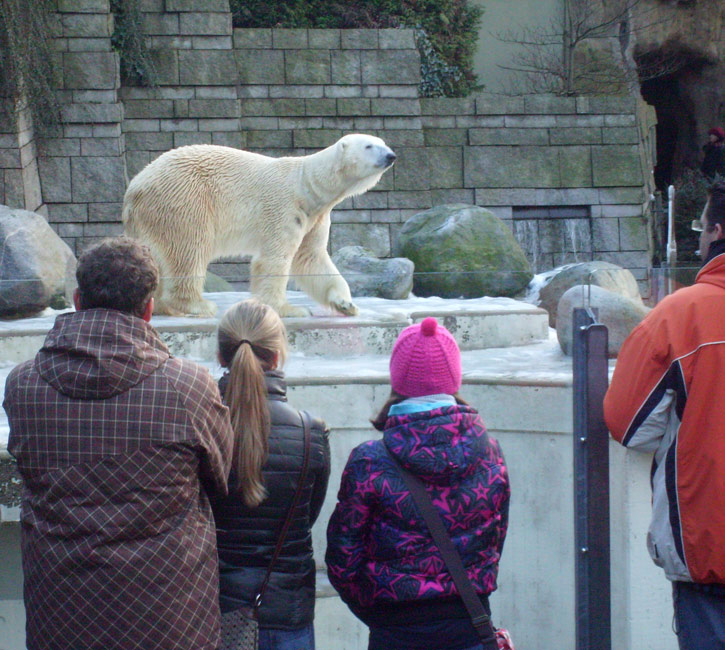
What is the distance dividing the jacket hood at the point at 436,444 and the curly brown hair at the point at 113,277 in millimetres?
616

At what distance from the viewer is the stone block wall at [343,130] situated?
8.72m

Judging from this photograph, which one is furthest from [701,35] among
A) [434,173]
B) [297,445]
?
[297,445]

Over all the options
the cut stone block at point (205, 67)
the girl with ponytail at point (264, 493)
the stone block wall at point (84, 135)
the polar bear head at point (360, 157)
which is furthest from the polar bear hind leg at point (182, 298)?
the cut stone block at point (205, 67)

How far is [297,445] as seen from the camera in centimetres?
195

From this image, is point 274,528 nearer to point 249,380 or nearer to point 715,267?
point 249,380

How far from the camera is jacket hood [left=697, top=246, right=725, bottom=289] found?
1959mm

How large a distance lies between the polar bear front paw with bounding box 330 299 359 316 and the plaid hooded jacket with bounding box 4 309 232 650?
8.25ft

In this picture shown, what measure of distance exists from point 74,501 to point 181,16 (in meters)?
8.31

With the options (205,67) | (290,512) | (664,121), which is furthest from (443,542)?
(664,121)

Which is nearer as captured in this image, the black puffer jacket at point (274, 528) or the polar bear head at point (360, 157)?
the black puffer jacket at point (274, 528)

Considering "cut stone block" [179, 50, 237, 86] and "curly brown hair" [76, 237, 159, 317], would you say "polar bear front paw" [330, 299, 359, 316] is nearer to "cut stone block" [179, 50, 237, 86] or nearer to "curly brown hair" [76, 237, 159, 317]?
"curly brown hair" [76, 237, 159, 317]

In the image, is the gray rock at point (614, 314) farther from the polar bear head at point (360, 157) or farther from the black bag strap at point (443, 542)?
the black bag strap at point (443, 542)

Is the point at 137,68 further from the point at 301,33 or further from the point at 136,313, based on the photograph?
the point at 136,313

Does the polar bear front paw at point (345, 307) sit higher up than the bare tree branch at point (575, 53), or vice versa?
the bare tree branch at point (575, 53)
